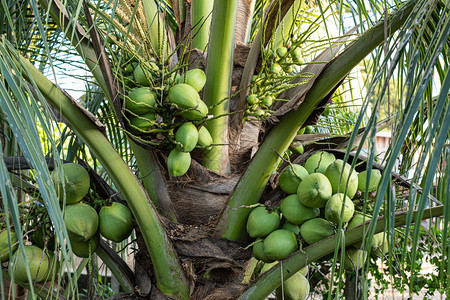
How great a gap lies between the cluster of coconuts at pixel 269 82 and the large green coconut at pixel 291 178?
0.65 feet

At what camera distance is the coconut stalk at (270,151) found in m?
1.26

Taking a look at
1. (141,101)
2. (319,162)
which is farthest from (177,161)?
(319,162)

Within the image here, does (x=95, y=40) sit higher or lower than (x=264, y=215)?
higher

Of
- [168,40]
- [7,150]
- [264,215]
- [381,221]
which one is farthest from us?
[7,150]

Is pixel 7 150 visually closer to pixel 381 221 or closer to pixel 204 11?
pixel 204 11

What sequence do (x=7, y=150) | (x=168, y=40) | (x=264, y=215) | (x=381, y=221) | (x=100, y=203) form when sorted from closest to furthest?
(x=381, y=221)
(x=264, y=215)
(x=100, y=203)
(x=168, y=40)
(x=7, y=150)

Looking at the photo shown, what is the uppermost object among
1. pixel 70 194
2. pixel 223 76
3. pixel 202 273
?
pixel 223 76

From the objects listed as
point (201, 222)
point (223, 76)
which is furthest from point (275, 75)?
point (201, 222)

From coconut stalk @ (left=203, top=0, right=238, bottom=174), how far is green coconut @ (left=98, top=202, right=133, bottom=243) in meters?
0.30

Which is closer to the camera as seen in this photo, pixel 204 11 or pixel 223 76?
pixel 223 76

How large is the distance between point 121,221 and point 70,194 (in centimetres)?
16

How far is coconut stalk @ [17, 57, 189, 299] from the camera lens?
1.25m

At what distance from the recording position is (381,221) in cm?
117

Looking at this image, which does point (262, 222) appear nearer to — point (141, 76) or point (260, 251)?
point (260, 251)
